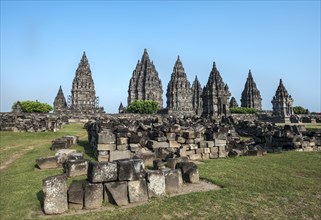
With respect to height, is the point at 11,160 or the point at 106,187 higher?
the point at 106,187

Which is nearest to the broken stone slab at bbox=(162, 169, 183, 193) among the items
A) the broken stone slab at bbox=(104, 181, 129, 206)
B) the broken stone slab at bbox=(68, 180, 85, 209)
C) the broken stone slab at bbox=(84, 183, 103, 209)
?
the broken stone slab at bbox=(104, 181, 129, 206)

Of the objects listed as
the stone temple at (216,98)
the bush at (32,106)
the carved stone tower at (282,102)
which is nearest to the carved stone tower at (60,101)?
the bush at (32,106)

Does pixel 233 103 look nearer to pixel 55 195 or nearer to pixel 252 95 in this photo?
pixel 252 95

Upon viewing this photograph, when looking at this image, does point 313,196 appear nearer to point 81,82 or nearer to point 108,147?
point 108,147

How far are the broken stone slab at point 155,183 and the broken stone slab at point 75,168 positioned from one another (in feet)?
9.15

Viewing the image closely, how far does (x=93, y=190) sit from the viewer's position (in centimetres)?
569

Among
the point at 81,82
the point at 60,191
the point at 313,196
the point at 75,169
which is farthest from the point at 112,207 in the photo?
the point at 81,82

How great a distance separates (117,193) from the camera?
5824 millimetres

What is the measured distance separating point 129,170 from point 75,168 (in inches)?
110

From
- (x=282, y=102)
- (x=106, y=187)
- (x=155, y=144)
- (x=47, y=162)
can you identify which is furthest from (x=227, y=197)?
(x=282, y=102)

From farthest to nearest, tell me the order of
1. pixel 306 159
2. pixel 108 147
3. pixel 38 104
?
1. pixel 38 104
2. pixel 306 159
3. pixel 108 147

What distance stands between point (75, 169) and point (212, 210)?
14.3ft

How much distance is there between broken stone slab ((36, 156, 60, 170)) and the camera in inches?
367

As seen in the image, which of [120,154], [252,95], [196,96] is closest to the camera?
[120,154]
